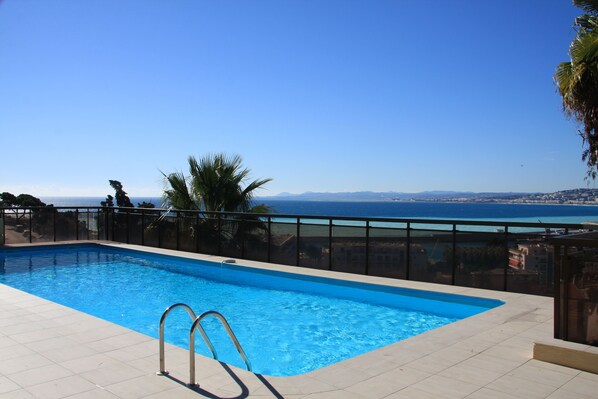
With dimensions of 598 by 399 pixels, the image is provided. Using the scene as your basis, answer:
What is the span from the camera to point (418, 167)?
50031mm

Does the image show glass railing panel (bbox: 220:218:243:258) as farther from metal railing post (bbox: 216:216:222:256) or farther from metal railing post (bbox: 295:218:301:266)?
metal railing post (bbox: 295:218:301:266)

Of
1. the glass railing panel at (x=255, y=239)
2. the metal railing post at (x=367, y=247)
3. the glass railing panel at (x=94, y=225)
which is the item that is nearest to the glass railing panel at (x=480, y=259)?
the metal railing post at (x=367, y=247)

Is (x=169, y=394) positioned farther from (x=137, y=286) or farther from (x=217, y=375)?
(x=137, y=286)

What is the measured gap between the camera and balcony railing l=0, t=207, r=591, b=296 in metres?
6.95

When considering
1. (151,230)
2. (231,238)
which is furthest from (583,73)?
(151,230)

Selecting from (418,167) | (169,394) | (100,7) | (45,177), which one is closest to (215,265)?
(100,7)

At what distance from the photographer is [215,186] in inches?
513

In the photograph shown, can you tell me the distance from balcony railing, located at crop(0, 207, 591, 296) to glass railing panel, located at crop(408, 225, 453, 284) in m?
0.02

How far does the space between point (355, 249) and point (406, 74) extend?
8.40m

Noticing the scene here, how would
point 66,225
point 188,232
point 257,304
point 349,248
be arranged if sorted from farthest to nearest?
point 66,225, point 188,232, point 349,248, point 257,304

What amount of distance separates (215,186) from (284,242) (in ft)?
12.9

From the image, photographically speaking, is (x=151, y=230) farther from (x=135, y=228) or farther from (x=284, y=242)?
(x=284, y=242)

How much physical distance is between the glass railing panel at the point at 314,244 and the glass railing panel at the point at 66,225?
797cm

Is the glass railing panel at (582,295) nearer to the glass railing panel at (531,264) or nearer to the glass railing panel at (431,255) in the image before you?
the glass railing panel at (531,264)
